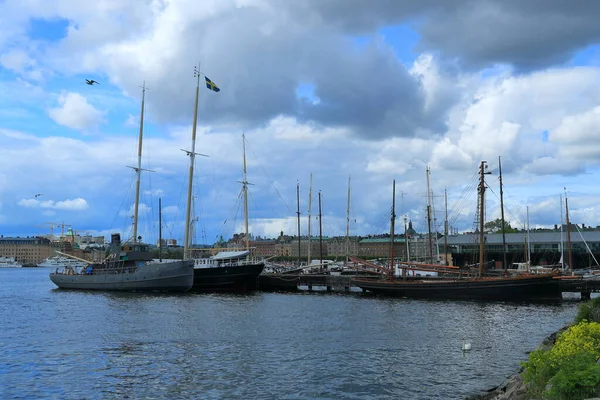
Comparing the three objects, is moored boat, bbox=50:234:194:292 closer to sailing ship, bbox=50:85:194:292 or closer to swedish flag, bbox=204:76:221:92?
sailing ship, bbox=50:85:194:292

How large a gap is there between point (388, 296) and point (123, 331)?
37489 mm

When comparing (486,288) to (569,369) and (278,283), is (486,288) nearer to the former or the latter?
(278,283)

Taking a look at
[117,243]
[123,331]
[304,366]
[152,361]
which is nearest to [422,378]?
[304,366]

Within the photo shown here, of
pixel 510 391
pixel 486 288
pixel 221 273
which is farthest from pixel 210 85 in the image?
pixel 510 391

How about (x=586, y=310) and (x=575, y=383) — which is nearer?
(x=575, y=383)

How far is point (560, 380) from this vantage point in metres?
12.0

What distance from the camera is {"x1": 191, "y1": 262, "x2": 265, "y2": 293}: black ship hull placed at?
2837 inches

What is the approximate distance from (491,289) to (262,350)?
3724 cm

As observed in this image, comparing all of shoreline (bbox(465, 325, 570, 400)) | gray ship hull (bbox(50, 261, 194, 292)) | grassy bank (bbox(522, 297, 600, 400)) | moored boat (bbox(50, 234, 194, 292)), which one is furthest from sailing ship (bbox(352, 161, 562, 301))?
grassy bank (bbox(522, 297, 600, 400))

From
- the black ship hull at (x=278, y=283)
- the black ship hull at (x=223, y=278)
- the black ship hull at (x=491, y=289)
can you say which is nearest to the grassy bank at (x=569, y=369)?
the black ship hull at (x=491, y=289)

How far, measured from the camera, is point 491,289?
195 feet

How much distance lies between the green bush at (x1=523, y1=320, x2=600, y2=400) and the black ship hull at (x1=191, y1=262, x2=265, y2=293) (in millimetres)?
58390

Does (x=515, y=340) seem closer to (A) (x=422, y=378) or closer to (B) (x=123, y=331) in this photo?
(A) (x=422, y=378)

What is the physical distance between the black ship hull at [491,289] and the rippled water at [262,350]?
4840 millimetres
